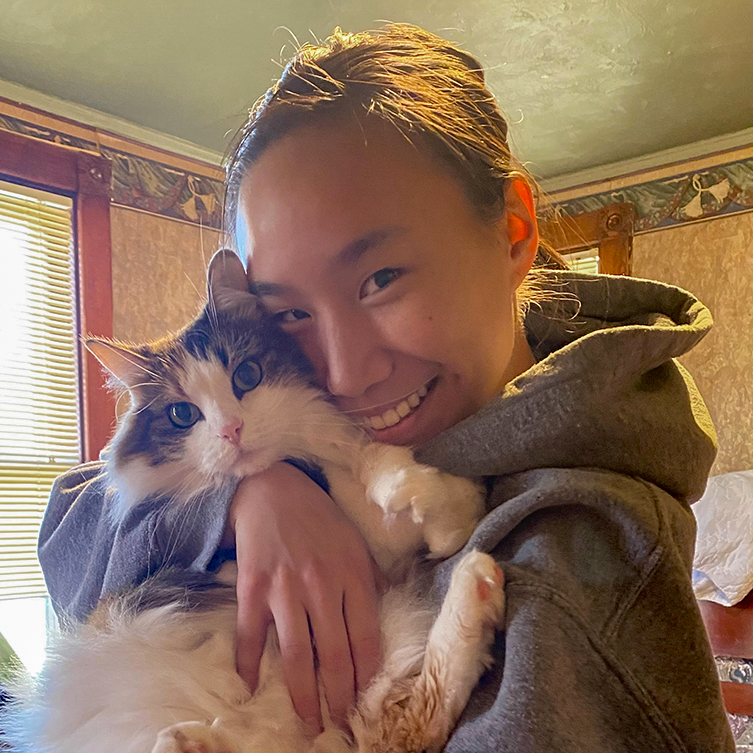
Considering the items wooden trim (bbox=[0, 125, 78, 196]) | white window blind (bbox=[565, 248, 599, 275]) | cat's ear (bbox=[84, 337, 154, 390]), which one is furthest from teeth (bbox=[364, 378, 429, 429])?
white window blind (bbox=[565, 248, 599, 275])

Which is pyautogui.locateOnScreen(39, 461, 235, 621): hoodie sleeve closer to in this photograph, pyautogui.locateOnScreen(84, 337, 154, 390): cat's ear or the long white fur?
the long white fur

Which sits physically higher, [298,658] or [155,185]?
[155,185]

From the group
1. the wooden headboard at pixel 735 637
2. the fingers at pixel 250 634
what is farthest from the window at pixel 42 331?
the wooden headboard at pixel 735 637

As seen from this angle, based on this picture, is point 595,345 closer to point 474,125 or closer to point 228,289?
point 474,125

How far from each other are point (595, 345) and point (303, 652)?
55cm

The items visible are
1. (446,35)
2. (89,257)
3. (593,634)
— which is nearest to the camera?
(593,634)

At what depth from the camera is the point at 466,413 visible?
38.7 inches

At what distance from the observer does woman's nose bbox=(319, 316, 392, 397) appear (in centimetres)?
95

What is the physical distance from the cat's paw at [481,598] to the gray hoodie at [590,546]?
0.05 ft

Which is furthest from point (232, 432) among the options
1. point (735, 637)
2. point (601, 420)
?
point (735, 637)

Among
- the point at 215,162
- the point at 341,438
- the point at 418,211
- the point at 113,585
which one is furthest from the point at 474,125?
the point at 215,162

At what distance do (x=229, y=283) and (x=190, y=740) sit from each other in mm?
659

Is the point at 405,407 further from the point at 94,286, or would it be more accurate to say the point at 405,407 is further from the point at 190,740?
the point at 94,286

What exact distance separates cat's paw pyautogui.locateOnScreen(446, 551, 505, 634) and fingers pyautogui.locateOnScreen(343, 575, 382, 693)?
187 millimetres
